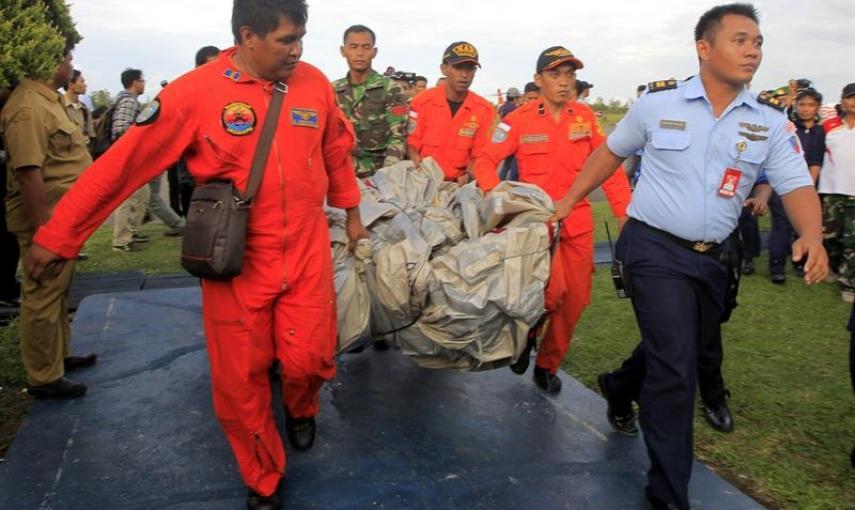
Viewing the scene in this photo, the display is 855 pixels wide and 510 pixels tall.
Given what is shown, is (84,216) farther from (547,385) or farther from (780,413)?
(780,413)

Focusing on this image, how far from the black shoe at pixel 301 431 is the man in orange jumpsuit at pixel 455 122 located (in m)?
2.57

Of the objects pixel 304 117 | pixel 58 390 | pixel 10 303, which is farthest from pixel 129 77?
pixel 304 117

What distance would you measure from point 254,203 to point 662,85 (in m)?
1.79

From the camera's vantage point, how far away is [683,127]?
2.97 meters

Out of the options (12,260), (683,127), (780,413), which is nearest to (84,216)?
(683,127)

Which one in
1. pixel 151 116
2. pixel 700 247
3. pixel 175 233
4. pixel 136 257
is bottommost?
pixel 136 257

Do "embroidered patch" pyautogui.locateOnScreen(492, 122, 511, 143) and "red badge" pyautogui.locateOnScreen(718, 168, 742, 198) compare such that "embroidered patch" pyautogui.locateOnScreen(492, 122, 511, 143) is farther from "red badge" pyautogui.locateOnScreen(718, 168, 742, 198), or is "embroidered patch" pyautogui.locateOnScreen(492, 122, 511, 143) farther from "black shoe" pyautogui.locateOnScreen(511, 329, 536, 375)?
"red badge" pyautogui.locateOnScreen(718, 168, 742, 198)

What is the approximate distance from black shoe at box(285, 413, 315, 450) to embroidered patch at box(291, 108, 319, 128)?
55.2 inches

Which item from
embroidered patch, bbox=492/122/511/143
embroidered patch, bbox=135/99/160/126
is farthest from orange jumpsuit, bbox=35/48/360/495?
embroidered patch, bbox=492/122/511/143

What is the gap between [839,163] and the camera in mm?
6414

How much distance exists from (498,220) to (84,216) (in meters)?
1.88

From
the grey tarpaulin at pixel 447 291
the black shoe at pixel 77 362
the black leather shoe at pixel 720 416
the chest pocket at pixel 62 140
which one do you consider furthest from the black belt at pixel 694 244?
the black shoe at pixel 77 362

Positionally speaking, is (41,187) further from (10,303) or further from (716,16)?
(716,16)

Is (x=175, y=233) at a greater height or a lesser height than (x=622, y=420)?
greater
